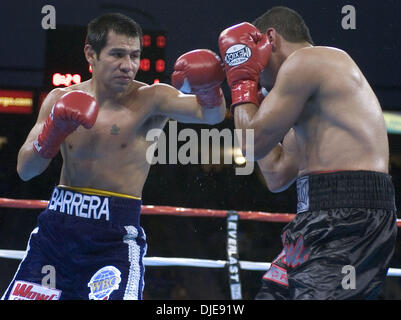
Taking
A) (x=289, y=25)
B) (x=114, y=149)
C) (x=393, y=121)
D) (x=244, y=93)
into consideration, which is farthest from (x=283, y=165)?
(x=393, y=121)

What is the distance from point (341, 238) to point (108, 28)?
1.25m

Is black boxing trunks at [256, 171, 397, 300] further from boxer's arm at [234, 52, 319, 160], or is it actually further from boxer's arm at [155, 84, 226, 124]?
boxer's arm at [155, 84, 226, 124]

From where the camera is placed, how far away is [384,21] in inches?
286

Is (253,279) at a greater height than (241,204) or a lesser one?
lesser

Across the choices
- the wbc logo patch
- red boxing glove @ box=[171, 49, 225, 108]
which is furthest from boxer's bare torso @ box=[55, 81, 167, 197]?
the wbc logo patch

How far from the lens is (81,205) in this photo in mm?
1940

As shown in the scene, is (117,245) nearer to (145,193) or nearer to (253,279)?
(253,279)

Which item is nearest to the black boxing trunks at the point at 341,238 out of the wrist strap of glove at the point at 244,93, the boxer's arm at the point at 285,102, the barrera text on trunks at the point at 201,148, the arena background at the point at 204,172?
the boxer's arm at the point at 285,102

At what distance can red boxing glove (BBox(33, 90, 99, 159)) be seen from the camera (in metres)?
1.87

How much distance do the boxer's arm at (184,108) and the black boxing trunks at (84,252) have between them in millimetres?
372

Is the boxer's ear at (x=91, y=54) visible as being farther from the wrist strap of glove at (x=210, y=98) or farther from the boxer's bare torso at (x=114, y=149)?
the wrist strap of glove at (x=210, y=98)

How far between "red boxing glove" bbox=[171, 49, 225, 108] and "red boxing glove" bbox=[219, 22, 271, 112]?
11 cm
